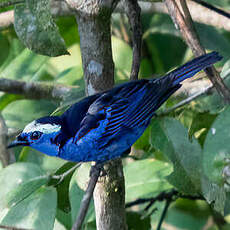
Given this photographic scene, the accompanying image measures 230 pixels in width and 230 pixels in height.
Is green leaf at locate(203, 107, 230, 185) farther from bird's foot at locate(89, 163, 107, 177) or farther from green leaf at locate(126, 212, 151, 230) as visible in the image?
green leaf at locate(126, 212, 151, 230)

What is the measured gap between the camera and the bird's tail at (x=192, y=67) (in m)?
1.97

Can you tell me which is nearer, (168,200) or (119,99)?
(119,99)

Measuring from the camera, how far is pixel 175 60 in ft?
13.6

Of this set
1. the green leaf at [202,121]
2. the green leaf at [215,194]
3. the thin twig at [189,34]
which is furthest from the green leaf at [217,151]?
the green leaf at [202,121]

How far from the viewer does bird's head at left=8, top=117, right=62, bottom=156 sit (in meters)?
2.34

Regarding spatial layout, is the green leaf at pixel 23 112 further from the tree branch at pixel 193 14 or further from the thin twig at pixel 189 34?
the thin twig at pixel 189 34

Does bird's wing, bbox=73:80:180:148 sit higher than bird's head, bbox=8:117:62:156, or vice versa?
bird's wing, bbox=73:80:180:148

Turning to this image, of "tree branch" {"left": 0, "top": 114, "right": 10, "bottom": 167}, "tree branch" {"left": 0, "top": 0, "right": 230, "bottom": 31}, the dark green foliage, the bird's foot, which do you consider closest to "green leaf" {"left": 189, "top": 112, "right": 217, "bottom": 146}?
the dark green foliage

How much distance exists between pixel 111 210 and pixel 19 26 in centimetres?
89

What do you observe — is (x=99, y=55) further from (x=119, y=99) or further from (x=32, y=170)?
(x=32, y=170)

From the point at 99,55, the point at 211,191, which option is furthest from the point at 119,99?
the point at 211,191

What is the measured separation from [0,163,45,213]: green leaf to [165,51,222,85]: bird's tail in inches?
29.3

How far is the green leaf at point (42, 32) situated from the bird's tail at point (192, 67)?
0.55m

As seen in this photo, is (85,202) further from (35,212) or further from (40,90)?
(40,90)
